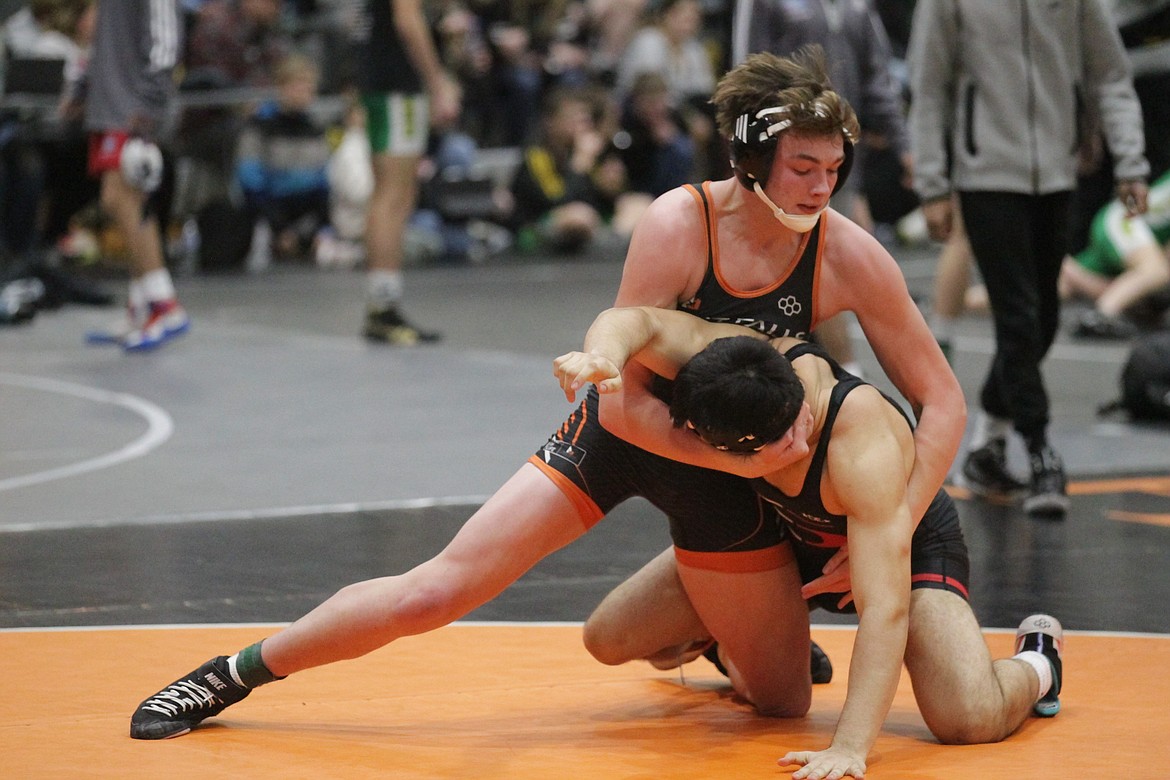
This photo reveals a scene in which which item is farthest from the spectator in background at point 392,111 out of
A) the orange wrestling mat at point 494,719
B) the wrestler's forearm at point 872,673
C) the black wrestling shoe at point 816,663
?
the wrestler's forearm at point 872,673

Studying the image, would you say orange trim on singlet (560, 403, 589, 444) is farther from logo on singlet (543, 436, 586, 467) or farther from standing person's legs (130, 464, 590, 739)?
standing person's legs (130, 464, 590, 739)

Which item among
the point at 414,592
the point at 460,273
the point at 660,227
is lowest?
the point at 460,273

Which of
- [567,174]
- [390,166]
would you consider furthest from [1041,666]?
[567,174]

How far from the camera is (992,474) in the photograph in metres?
5.36

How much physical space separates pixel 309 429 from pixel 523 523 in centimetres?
333

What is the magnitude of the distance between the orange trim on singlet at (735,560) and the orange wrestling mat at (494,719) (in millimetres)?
294

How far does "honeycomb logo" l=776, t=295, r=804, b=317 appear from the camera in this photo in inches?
127

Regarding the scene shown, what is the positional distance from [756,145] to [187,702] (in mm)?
1411

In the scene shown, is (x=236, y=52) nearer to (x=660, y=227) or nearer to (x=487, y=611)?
(x=487, y=611)

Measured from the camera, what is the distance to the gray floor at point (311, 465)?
4.23 meters

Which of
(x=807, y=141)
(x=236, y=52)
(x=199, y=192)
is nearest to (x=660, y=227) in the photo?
(x=807, y=141)

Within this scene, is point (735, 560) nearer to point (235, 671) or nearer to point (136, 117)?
point (235, 671)

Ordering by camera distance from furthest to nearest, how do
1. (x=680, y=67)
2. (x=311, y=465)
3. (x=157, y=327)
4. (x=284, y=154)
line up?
(x=680, y=67) → (x=284, y=154) → (x=157, y=327) → (x=311, y=465)

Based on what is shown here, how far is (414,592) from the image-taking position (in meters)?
3.12
